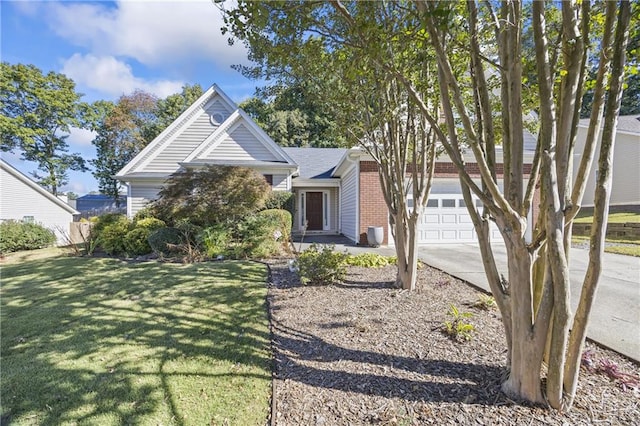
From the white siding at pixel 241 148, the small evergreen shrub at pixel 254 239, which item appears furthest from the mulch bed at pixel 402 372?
the white siding at pixel 241 148

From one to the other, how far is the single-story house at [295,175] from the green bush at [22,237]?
392 centimetres

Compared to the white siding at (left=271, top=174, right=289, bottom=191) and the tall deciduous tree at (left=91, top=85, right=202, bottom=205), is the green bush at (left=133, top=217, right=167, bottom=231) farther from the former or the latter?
the tall deciduous tree at (left=91, top=85, right=202, bottom=205)

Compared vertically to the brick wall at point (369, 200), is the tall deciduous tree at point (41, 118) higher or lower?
higher

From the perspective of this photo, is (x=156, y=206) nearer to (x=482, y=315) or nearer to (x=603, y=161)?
(x=482, y=315)

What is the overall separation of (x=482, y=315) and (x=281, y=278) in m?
3.95

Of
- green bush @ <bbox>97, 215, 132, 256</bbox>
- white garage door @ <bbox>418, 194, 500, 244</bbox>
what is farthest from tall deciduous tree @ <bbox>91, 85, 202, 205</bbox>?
white garage door @ <bbox>418, 194, 500, 244</bbox>

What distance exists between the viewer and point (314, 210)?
16.5m

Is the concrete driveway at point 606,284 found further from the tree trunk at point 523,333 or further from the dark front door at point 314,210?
the dark front door at point 314,210

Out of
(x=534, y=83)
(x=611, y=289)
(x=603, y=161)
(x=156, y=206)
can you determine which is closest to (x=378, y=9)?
(x=534, y=83)

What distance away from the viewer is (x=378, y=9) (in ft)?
12.1

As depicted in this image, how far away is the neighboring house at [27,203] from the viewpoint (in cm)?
1609

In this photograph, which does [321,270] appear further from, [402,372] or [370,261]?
[402,372]

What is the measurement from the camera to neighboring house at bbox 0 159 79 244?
634 inches

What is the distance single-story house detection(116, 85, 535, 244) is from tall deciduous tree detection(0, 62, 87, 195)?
22.8 meters
